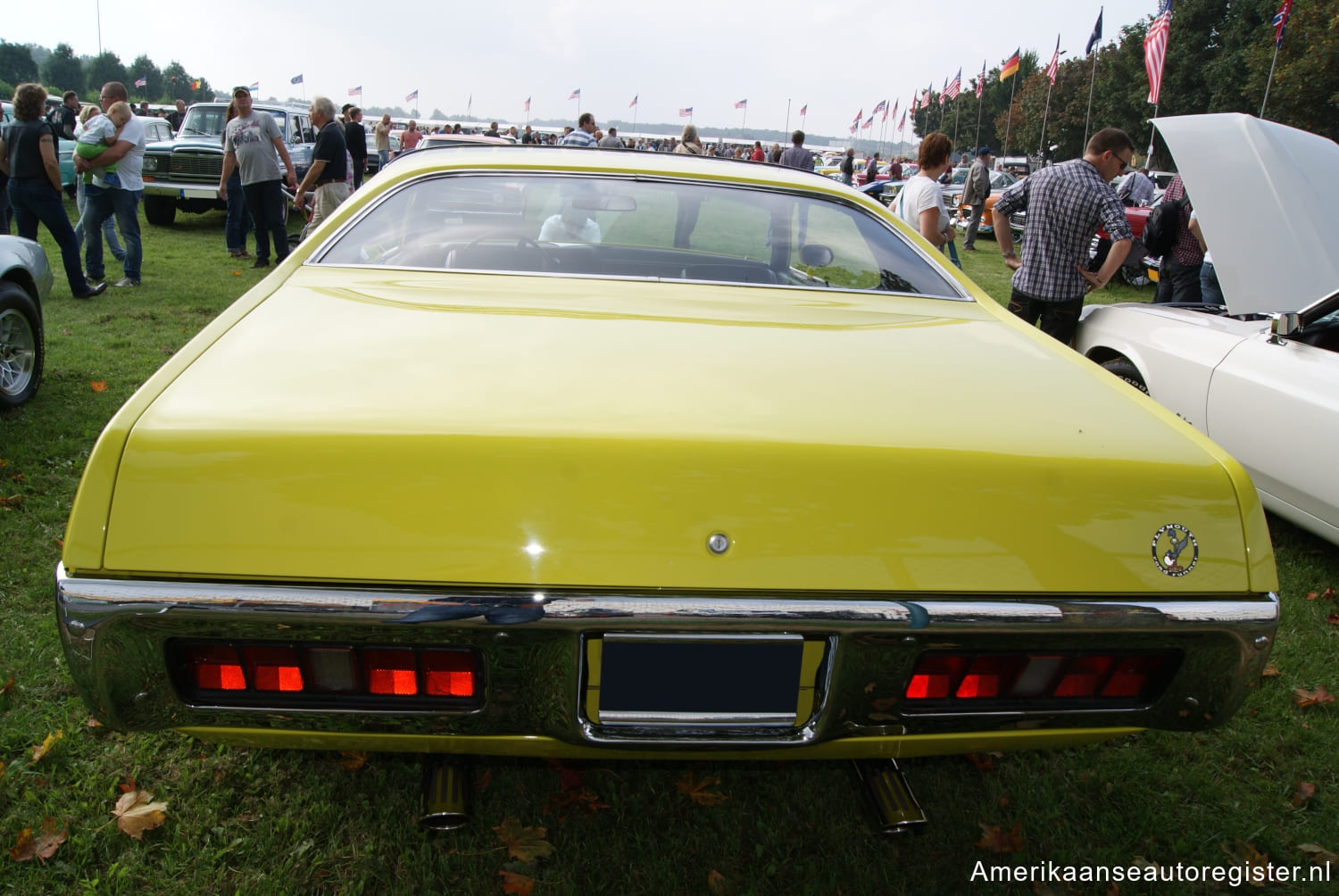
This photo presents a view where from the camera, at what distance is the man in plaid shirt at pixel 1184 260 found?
22.1 feet

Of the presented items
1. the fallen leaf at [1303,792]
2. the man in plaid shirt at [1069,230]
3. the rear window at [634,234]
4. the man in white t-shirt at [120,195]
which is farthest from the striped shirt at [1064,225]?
the man in white t-shirt at [120,195]

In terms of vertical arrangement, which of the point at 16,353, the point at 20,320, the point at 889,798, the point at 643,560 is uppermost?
the point at 643,560

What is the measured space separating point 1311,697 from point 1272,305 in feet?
5.57

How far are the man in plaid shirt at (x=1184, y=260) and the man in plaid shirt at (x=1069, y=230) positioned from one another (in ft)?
7.63

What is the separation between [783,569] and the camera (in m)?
1.32

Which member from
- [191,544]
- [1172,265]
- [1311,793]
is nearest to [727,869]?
[191,544]

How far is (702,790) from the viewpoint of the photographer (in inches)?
86.1

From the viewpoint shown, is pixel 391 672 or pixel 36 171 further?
pixel 36 171

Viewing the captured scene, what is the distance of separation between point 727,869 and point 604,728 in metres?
0.75

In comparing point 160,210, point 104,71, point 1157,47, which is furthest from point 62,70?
point 1157,47

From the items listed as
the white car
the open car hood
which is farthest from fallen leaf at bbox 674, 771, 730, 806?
the open car hood

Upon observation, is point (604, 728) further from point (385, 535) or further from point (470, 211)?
point (470, 211)

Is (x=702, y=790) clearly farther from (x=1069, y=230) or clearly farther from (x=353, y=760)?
(x=1069, y=230)

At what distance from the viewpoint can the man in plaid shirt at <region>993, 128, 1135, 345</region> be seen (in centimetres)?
474
